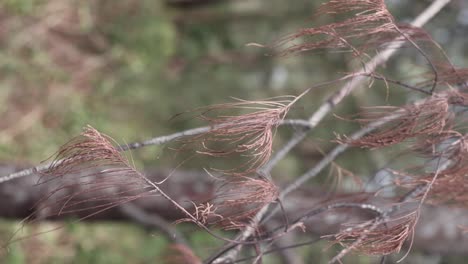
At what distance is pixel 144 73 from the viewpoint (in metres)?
3.75

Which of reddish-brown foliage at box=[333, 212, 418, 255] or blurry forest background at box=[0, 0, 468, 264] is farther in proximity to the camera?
blurry forest background at box=[0, 0, 468, 264]

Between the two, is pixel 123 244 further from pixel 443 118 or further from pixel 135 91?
pixel 443 118

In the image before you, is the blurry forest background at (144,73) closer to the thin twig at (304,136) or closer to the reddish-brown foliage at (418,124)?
the thin twig at (304,136)

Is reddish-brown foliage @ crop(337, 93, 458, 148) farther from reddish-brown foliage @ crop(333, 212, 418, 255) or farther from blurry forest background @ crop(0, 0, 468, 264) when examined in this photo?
blurry forest background @ crop(0, 0, 468, 264)

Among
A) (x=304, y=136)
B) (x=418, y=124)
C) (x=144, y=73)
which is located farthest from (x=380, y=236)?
(x=144, y=73)


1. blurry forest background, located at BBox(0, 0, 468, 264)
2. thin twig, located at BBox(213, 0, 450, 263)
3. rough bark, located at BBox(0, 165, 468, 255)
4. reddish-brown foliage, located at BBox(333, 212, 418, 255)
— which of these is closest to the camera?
reddish-brown foliage, located at BBox(333, 212, 418, 255)

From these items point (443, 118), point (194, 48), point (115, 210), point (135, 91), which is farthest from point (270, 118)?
point (194, 48)

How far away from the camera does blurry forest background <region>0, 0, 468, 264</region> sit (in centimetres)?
333

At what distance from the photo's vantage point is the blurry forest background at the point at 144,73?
333 centimetres

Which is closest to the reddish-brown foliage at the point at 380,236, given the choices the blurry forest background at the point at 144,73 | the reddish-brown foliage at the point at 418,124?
the reddish-brown foliage at the point at 418,124

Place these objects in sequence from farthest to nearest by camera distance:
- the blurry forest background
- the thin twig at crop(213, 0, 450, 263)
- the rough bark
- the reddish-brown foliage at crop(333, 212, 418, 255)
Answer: the blurry forest background, the rough bark, the thin twig at crop(213, 0, 450, 263), the reddish-brown foliage at crop(333, 212, 418, 255)

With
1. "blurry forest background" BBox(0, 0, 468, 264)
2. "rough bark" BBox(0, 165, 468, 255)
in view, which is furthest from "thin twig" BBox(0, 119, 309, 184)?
"blurry forest background" BBox(0, 0, 468, 264)

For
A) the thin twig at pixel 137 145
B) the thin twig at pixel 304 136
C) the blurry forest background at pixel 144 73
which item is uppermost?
the thin twig at pixel 137 145

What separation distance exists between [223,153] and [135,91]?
2.74 meters
